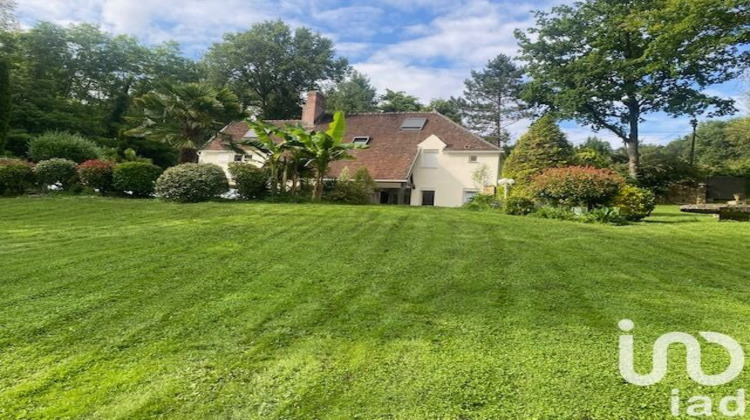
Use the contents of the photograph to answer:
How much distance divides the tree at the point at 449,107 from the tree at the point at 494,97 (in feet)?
3.06

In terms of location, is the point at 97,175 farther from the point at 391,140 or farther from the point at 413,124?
the point at 413,124

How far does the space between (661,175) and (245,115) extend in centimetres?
2755

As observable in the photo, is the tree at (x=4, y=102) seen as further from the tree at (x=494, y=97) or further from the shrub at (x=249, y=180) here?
the tree at (x=494, y=97)

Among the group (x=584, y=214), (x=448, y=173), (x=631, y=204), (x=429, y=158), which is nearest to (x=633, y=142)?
(x=448, y=173)

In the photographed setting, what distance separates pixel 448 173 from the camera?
2462 cm

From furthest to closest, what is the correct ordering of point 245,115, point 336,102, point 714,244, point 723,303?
point 336,102 < point 245,115 < point 714,244 < point 723,303

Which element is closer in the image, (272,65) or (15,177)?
(15,177)

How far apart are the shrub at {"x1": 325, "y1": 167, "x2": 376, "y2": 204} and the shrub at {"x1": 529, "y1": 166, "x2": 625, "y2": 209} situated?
6.88 metres

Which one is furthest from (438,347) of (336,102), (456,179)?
(336,102)

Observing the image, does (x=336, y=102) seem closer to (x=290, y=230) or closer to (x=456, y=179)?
(x=456, y=179)

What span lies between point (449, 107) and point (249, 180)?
3677 cm

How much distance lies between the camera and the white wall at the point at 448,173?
24.1 metres

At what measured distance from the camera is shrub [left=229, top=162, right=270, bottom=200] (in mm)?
15648

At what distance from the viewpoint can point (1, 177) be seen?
47.8 ft
